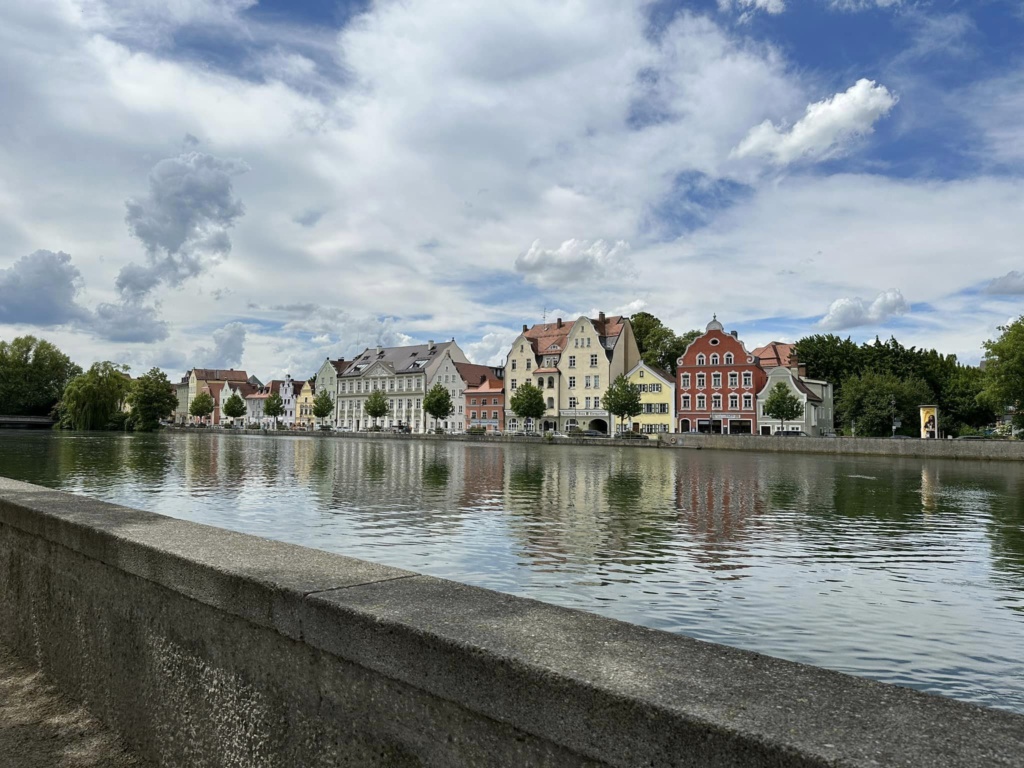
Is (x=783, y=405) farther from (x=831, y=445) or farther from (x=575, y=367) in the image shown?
(x=575, y=367)

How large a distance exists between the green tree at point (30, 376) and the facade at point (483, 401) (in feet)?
193

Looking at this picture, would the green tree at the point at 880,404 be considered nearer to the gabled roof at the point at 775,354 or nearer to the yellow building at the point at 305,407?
the gabled roof at the point at 775,354

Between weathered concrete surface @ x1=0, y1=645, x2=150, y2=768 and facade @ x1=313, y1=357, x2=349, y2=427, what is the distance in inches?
5135

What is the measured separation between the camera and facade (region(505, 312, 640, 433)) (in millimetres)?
95375

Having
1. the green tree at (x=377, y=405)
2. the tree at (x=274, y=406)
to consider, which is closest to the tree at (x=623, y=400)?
the green tree at (x=377, y=405)

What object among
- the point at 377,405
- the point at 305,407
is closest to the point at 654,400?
the point at 377,405

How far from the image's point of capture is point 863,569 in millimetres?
11930

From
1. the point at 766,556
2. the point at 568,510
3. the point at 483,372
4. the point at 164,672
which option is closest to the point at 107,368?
the point at 483,372

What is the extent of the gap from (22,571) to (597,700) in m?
3.82

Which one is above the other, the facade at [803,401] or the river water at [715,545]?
the facade at [803,401]

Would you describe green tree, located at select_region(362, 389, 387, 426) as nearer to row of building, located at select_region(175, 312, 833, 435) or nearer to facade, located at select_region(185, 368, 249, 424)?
row of building, located at select_region(175, 312, 833, 435)

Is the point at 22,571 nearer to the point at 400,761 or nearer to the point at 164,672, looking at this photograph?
the point at 164,672

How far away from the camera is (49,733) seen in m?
3.36

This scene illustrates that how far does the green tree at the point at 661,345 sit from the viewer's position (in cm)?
9956
